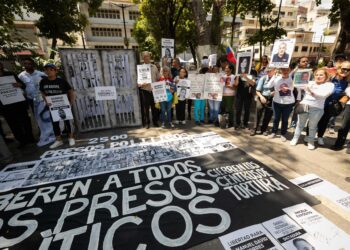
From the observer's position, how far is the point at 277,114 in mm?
4914

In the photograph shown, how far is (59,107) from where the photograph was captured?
4.75 meters

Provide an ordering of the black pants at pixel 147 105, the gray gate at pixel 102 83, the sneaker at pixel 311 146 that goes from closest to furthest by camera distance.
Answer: the sneaker at pixel 311 146
the gray gate at pixel 102 83
the black pants at pixel 147 105

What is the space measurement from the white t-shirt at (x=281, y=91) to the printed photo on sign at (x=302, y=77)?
180 mm

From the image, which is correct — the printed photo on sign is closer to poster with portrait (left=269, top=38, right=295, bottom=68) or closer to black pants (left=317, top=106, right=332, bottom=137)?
poster with portrait (left=269, top=38, right=295, bottom=68)

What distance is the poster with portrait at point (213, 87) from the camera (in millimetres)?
5652

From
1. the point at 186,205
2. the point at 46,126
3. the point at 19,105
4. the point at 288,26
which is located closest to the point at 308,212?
the point at 186,205

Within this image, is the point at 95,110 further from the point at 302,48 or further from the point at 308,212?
the point at 302,48

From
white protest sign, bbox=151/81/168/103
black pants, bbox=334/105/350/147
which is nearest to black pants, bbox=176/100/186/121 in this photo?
white protest sign, bbox=151/81/168/103

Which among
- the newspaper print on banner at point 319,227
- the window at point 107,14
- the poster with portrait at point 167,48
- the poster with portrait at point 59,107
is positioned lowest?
the newspaper print on banner at point 319,227

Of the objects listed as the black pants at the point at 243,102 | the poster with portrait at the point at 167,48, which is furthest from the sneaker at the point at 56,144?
the black pants at the point at 243,102

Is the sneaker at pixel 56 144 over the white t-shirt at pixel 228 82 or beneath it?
beneath

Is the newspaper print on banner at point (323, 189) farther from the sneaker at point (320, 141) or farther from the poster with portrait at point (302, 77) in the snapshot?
the poster with portrait at point (302, 77)

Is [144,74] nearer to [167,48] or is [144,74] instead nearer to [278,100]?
[167,48]

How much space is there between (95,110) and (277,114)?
5.31 meters
